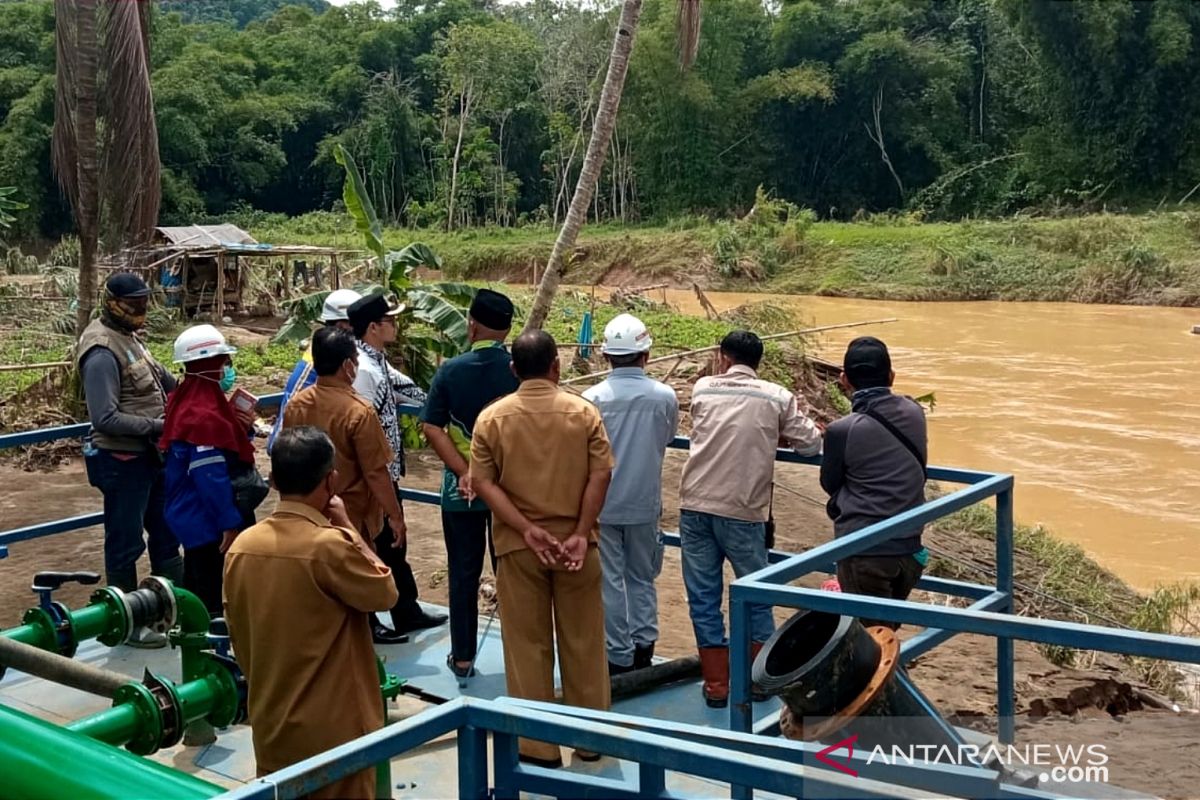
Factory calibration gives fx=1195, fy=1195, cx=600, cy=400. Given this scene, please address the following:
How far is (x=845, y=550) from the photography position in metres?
3.29

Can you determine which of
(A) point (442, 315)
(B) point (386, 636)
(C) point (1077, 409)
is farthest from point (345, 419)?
(C) point (1077, 409)

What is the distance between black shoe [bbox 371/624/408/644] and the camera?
4.99 meters

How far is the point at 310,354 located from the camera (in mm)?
4406

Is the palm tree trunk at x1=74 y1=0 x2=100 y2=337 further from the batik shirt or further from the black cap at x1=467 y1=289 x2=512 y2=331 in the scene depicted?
the black cap at x1=467 y1=289 x2=512 y2=331

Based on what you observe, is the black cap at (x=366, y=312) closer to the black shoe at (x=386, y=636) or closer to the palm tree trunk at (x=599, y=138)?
the black shoe at (x=386, y=636)

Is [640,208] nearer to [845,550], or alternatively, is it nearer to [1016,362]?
[1016,362]

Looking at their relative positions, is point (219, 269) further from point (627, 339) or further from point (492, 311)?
point (627, 339)

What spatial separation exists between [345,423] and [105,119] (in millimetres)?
8632

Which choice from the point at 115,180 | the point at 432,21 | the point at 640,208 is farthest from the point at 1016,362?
the point at 432,21

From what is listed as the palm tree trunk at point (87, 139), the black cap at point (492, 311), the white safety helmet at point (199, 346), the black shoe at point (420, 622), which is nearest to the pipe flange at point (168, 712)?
the white safety helmet at point (199, 346)

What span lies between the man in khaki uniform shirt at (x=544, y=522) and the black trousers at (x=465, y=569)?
553 mm

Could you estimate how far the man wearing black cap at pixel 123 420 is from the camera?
4949mm

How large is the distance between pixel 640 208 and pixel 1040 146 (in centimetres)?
1932

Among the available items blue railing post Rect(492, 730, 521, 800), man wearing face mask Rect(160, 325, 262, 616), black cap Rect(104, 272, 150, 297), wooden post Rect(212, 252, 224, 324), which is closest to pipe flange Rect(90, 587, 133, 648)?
man wearing face mask Rect(160, 325, 262, 616)
